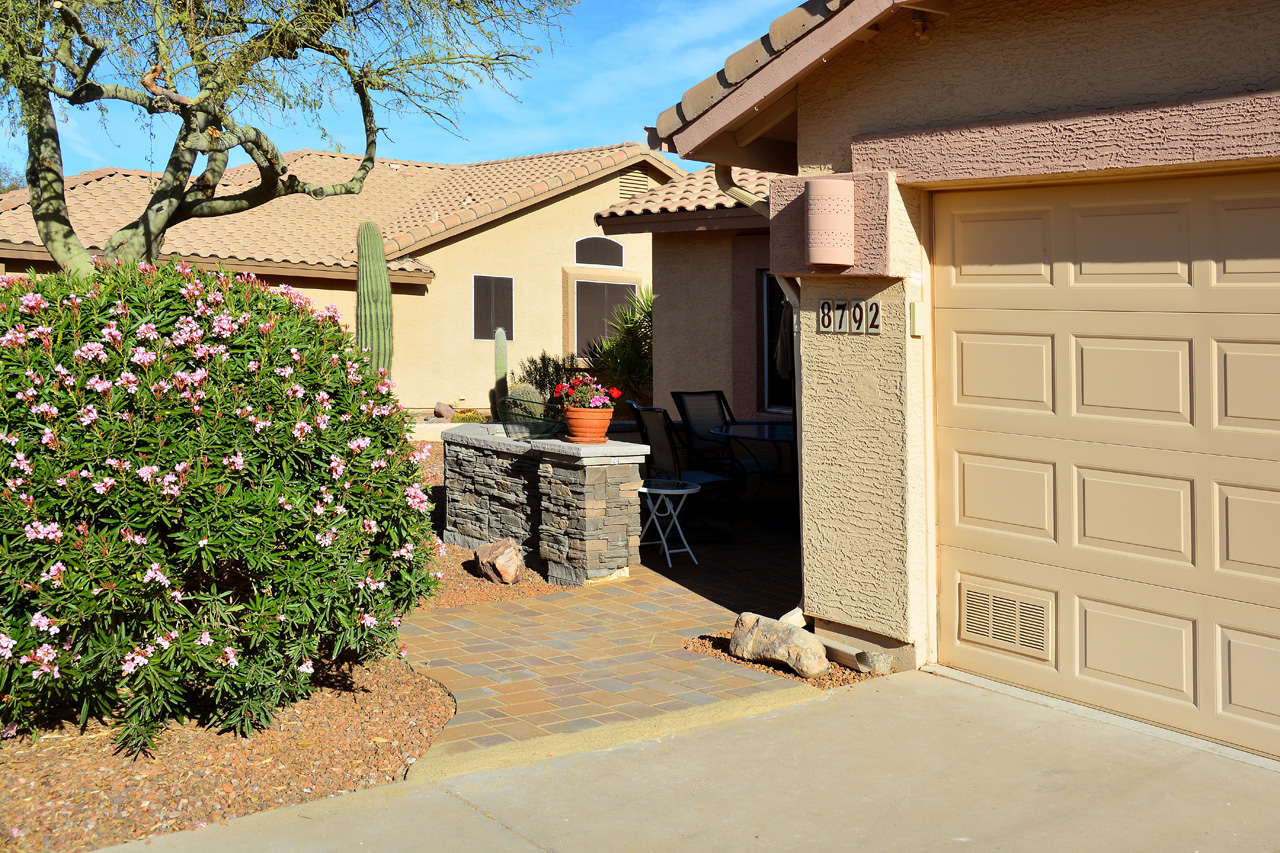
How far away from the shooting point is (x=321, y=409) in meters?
4.89

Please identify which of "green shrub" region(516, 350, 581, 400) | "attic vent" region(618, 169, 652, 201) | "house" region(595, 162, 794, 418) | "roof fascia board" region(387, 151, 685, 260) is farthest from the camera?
"attic vent" region(618, 169, 652, 201)

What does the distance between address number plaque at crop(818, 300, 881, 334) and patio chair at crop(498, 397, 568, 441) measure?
3.36 m

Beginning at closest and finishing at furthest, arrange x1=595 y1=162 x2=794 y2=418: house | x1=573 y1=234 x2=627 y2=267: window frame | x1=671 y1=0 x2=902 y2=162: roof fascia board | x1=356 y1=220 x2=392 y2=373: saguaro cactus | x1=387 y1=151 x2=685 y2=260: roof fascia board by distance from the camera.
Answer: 1. x1=671 y1=0 x2=902 y2=162: roof fascia board
2. x1=595 y1=162 x2=794 y2=418: house
3. x1=356 y1=220 x2=392 y2=373: saguaro cactus
4. x1=387 y1=151 x2=685 y2=260: roof fascia board
5. x1=573 y1=234 x2=627 y2=267: window frame

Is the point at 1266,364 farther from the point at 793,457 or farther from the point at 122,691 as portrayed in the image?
the point at 793,457

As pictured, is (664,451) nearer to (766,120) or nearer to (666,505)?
(666,505)

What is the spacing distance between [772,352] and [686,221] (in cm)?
178

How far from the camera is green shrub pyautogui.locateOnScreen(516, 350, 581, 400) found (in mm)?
19750

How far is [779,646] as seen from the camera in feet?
20.3

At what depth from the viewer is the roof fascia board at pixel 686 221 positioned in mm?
12047

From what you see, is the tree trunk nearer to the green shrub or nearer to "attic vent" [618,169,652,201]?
the green shrub

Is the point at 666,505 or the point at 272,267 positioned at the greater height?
the point at 272,267

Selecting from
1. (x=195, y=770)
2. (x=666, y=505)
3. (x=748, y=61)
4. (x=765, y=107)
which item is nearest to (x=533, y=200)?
(x=666, y=505)

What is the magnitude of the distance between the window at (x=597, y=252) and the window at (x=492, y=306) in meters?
1.61

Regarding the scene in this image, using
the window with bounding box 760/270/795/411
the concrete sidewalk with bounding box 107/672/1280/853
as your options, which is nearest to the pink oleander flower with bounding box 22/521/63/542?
the concrete sidewalk with bounding box 107/672/1280/853
